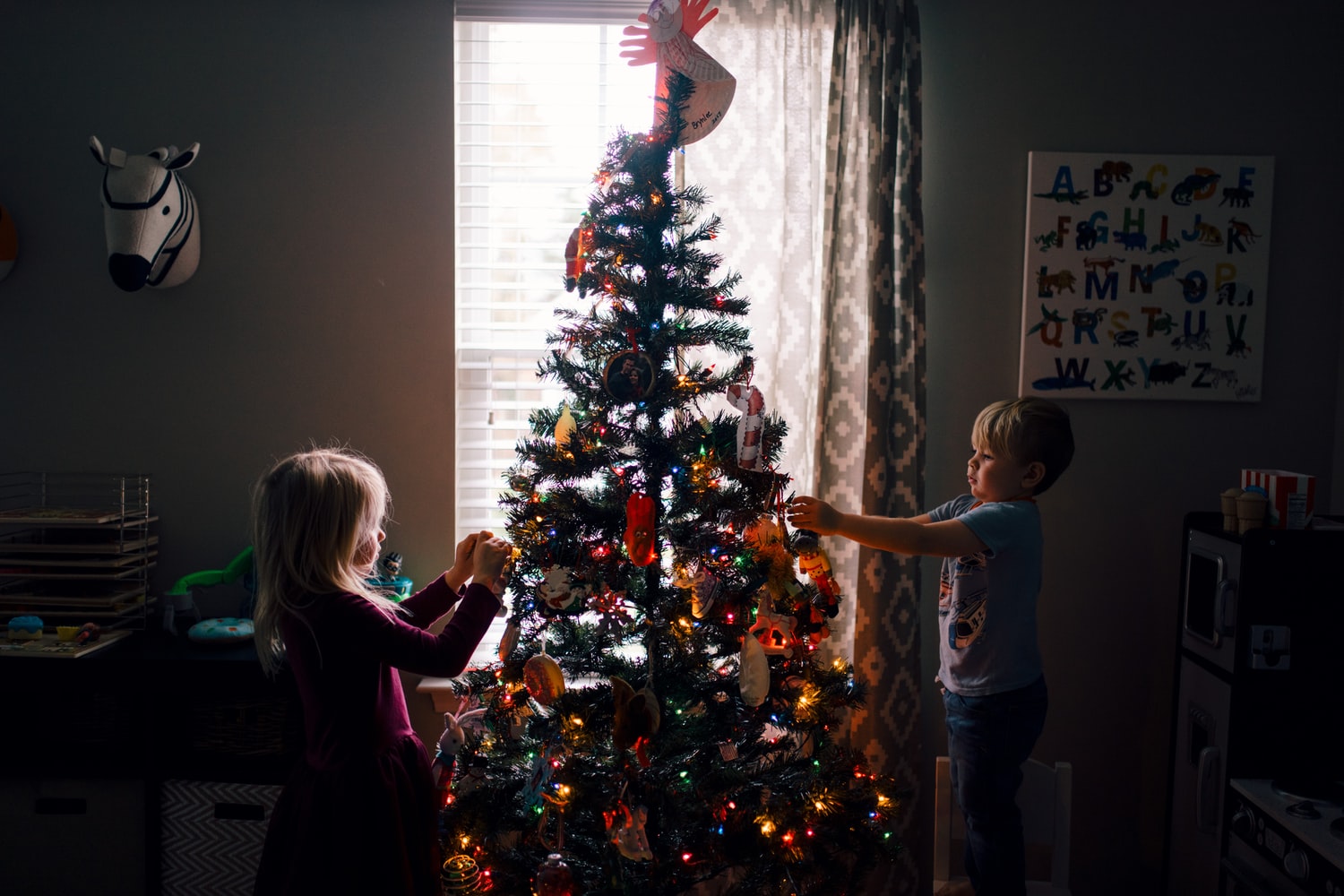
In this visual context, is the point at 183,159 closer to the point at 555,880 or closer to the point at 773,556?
the point at 773,556

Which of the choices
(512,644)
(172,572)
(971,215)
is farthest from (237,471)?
(971,215)

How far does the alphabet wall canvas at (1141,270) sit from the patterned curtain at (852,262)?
364mm

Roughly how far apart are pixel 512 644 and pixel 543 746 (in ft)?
0.64

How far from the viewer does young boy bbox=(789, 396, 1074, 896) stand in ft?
5.86

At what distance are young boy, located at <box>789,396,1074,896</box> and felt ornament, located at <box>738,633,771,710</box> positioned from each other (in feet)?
1.53

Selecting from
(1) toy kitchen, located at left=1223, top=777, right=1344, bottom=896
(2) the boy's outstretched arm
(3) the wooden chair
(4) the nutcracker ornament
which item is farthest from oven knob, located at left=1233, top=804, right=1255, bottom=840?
(4) the nutcracker ornament

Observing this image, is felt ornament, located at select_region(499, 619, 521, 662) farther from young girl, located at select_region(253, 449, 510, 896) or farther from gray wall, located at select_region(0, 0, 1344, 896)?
gray wall, located at select_region(0, 0, 1344, 896)

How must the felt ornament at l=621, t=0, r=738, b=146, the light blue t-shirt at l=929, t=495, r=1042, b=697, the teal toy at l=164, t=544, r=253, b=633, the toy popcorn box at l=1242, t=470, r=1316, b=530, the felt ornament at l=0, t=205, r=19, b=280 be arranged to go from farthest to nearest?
the felt ornament at l=0, t=205, r=19, b=280 < the teal toy at l=164, t=544, r=253, b=633 < the toy popcorn box at l=1242, t=470, r=1316, b=530 < the light blue t-shirt at l=929, t=495, r=1042, b=697 < the felt ornament at l=621, t=0, r=738, b=146

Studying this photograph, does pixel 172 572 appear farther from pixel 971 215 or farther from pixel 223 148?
pixel 971 215

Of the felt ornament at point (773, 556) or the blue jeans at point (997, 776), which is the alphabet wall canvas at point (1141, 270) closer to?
the blue jeans at point (997, 776)

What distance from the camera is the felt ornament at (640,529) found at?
1517 mm

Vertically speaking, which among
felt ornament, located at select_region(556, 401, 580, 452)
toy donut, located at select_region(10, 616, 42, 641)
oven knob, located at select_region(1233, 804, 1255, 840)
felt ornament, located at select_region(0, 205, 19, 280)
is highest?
felt ornament, located at select_region(0, 205, 19, 280)

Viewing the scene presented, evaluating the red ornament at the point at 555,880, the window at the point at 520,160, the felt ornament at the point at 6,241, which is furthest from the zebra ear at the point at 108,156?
the red ornament at the point at 555,880

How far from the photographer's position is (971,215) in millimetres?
2381
